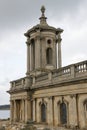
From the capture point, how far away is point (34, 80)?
1017 inches

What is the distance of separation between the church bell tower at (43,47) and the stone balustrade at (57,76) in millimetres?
1721

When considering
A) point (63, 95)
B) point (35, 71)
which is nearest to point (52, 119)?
point (63, 95)

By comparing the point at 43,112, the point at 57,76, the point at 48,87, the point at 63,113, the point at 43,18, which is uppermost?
the point at 43,18

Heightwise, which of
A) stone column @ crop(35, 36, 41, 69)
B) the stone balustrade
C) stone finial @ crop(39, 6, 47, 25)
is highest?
stone finial @ crop(39, 6, 47, 25)

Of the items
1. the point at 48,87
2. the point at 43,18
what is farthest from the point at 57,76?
the point at 43,18

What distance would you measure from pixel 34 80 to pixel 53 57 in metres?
4.13

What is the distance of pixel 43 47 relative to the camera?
1117 inches

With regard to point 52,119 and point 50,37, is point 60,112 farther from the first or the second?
point 50,37

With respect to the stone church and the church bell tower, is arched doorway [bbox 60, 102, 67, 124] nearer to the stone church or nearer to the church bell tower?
the stone church

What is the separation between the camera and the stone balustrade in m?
19.0

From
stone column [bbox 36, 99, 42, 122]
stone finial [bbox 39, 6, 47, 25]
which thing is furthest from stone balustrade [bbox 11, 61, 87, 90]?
stone finial [bbox 39, 6, 47, 25]

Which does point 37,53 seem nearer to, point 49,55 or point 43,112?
point 49,55

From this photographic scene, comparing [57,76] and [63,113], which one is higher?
[57,76]

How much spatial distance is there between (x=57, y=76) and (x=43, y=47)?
23.3ft
